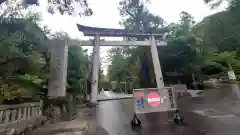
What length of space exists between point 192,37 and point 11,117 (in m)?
14.4

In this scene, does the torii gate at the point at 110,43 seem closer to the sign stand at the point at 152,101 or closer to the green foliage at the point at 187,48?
the green foliage at the point at 187,48

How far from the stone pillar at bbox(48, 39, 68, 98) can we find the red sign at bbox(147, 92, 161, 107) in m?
3.65

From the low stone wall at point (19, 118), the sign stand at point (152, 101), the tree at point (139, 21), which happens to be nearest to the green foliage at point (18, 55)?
A: the low stone wall at point (19, 118)

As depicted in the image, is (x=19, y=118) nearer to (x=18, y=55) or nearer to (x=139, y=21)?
(x=18, y=55)

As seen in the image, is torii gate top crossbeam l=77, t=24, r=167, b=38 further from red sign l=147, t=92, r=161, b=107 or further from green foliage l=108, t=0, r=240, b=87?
red sign l=147, t=92, r=161, b=107

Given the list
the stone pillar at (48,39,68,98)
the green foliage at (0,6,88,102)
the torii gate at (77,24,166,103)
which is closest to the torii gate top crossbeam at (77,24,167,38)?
the torii gate at (77,24,166,103)

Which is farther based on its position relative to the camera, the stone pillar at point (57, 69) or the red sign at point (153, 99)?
the stone pillar at point (57, 69)

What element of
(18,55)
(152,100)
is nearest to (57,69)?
(18,55)

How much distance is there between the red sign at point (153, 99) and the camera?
5.82m

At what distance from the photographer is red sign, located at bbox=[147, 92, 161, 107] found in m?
5.82

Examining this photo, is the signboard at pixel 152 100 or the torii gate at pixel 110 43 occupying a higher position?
the torii gate at pixel 110 43

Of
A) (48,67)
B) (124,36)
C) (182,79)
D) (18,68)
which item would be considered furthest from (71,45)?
(182,79)

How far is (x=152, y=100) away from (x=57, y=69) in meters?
4.76

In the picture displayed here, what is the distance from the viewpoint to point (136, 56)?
21344 mm
